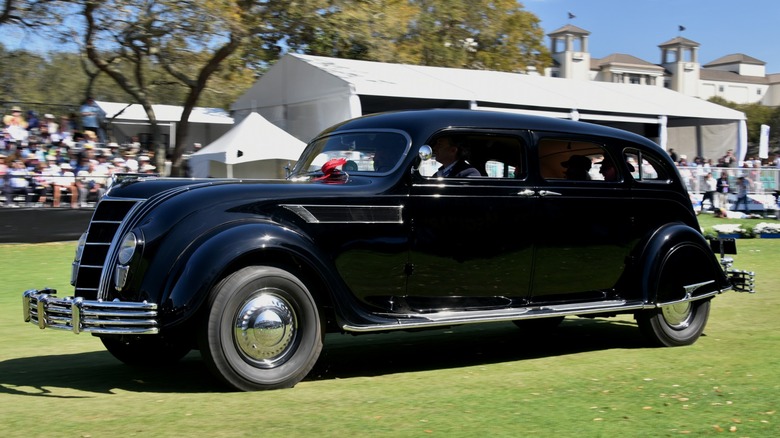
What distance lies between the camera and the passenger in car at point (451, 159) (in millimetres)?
6496

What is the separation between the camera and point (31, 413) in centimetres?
483

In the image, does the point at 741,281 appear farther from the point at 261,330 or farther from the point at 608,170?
the point at 261,330

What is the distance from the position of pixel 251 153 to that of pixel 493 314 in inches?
611

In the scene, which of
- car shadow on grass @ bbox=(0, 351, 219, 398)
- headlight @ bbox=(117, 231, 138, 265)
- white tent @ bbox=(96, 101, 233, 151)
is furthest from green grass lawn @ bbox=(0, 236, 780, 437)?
white tent @ bbox=(96, 101, 233, 151)

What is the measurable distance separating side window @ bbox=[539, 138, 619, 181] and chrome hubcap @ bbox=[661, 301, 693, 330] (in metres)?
1.34

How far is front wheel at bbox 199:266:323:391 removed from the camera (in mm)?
5305

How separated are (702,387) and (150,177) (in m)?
4.14

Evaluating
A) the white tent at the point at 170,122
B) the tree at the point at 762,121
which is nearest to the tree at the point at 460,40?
A: the white tent at the point at 170,122

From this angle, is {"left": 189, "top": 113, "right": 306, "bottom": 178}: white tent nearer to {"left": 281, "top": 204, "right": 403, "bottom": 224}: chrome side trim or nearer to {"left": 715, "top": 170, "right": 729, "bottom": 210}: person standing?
{"left": 715, "top": 170, "right": 729, "bottom": 210}: person standing

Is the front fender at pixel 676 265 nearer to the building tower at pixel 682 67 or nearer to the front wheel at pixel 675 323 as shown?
the front wheel at pixel 675 323

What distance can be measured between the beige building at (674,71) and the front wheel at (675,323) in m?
109

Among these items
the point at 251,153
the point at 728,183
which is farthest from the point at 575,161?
the point at 728,183

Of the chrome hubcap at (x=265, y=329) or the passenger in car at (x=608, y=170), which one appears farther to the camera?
the passenger in car at (x=608, y=170)

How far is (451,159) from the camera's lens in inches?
259
